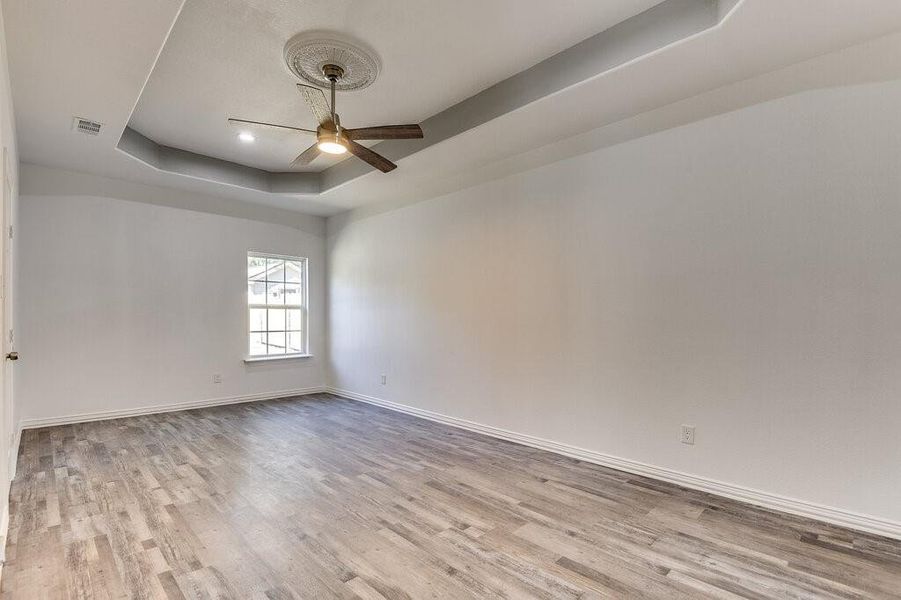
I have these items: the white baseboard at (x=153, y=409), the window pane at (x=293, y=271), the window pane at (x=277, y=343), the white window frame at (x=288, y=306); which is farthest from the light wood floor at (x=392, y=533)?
the window pane at (x=293, y=271)

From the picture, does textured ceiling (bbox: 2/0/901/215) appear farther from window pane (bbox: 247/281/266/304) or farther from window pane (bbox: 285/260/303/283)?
window pane (bbox: 285/260/303/283)

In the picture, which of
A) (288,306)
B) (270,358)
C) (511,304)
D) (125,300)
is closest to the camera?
(511,304)

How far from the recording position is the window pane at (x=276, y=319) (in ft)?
20.6

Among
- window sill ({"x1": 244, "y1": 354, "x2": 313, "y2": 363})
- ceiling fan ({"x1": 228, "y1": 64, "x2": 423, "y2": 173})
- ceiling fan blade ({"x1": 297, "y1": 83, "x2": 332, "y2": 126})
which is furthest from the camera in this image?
window sill ({"x1": 244, "y1": 354, "x2": 313, "y2": 363})

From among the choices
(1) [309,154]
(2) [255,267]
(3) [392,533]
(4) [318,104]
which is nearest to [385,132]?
(4) [318,104]

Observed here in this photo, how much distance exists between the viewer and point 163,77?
3.21m

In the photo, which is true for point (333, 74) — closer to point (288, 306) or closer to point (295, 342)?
point (288, 306)

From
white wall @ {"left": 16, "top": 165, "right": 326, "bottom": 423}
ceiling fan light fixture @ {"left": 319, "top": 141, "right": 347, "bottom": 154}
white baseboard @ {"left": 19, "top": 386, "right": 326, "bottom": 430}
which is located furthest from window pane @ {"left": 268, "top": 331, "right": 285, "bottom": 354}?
ceiling fan light fixture @ {"left": 319, "top": 141, "right": 347, "bottom": 154}

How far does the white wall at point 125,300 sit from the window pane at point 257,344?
15 centimetres

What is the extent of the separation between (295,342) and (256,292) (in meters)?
0.97

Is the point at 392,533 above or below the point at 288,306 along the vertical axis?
below

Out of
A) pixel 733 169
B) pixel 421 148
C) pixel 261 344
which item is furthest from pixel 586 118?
pixel 261 344

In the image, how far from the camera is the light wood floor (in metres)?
1.93

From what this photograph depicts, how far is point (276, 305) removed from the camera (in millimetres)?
6324
